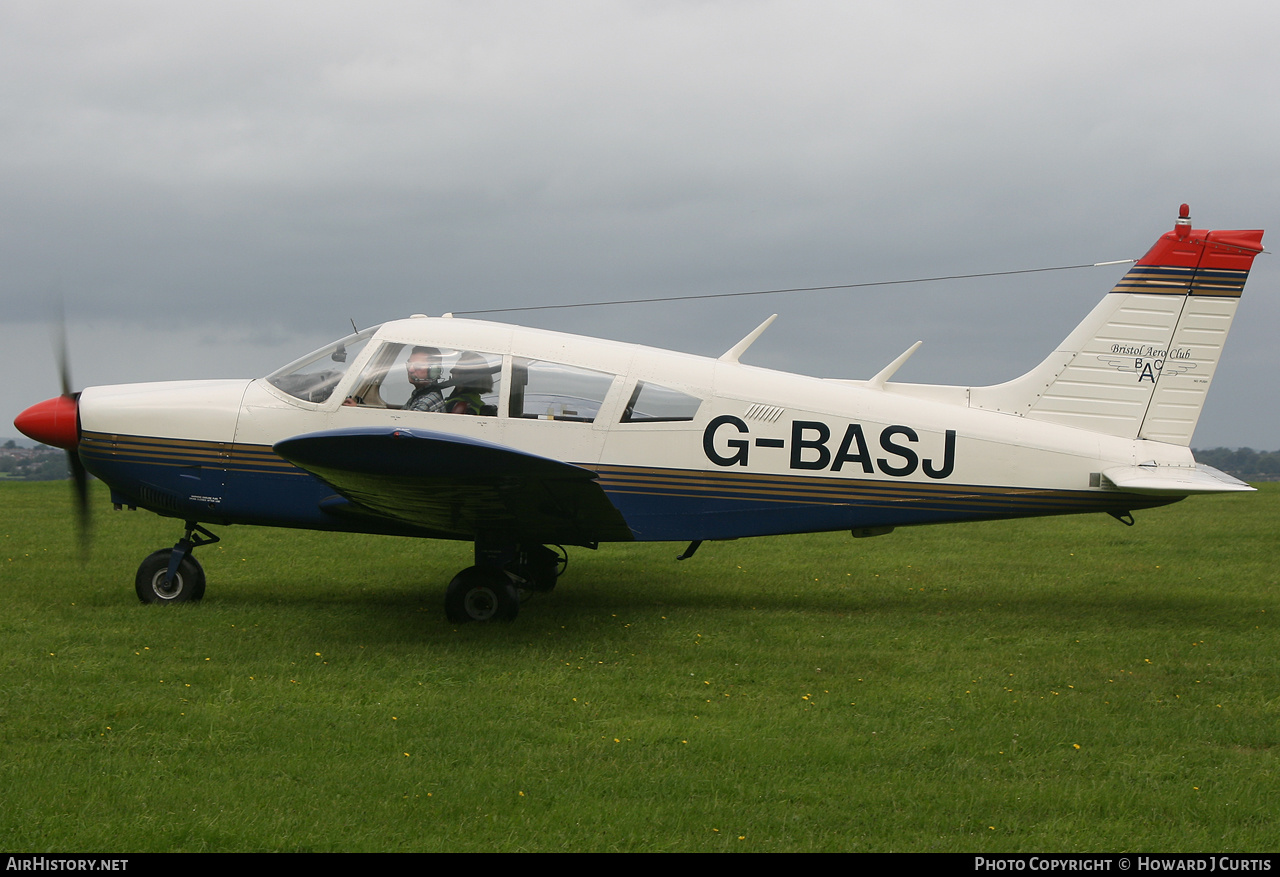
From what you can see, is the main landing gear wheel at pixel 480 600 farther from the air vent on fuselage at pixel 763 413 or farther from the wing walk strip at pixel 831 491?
the air vent on fuselage at pixel 763 413

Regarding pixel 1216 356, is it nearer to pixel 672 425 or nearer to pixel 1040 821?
pixel 672 425

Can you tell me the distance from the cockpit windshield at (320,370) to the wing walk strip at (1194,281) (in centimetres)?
643

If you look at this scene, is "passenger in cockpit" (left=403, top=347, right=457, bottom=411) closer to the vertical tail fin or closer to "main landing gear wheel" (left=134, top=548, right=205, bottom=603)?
"main landing gear wheel" (left=134, top=548, right=205, bottom=603)

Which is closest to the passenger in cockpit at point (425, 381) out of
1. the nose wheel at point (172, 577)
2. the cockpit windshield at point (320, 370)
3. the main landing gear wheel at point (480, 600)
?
the cockpit windshield at point (320, 370)

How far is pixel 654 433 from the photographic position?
26.0 ft

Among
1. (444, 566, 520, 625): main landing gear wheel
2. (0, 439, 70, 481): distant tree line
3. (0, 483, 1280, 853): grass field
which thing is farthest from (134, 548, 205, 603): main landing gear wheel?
(444, 566, 520, 625): main landing gear wheel

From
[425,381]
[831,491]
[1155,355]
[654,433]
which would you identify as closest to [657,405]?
[654,433]

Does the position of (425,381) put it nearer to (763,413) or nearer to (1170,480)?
(763,413)

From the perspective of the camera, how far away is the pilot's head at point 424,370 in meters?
7.82

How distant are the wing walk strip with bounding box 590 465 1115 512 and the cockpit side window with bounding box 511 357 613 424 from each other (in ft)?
1.64

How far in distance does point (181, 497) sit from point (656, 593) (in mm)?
4100

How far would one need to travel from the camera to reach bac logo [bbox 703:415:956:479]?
7969mm

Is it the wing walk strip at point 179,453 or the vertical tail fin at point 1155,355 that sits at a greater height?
the vertical tail fin at point 1155,355

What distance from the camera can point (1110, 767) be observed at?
4.77 meters
